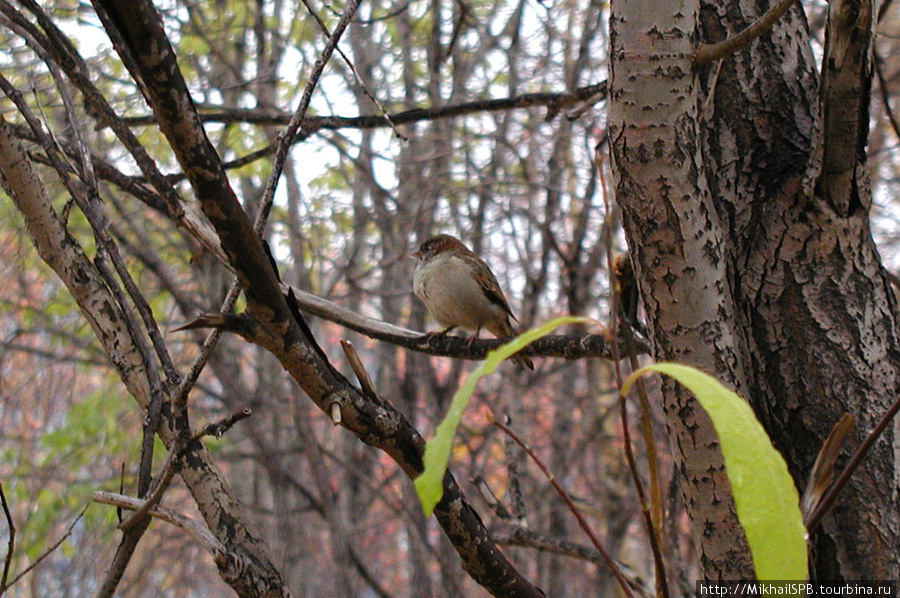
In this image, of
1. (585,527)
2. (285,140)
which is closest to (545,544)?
(285,140)

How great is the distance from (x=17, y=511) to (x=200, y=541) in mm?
8187

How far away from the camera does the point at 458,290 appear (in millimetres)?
5258

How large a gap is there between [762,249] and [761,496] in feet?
4.55

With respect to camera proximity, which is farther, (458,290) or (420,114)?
(458,290)

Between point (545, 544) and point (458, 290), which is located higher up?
point (458, 290)

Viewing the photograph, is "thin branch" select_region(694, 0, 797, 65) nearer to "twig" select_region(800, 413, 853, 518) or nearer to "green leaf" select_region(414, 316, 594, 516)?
"twig" select_region(800, 413, 853, 518)

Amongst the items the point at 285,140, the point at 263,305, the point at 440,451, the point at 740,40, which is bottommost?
the point at 440,451

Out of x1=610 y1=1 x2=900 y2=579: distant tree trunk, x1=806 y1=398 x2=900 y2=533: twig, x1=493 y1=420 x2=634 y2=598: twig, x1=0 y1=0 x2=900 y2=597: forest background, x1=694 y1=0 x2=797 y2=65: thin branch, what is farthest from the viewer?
x1=0 y1=0 x2=900 y2=597: forest background

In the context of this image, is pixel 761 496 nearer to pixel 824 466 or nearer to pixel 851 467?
pixel 851 467

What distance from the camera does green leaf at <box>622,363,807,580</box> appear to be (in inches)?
28.5

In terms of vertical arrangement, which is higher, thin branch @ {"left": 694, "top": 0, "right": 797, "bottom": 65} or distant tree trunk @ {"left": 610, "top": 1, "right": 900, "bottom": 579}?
thin branch @ {"left": 694, "top": 0, "right": 797, "bottom": 65}

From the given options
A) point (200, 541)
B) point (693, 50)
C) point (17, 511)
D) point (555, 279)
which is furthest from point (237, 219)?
point (17, 511)

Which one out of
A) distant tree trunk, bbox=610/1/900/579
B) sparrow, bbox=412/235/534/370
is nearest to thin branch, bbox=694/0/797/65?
distant tree trunk, bbox=610/1/900/579

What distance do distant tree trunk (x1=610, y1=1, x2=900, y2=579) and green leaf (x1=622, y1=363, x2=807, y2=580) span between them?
1035mm
